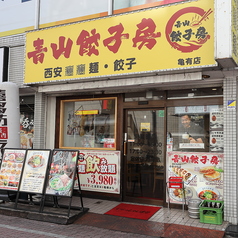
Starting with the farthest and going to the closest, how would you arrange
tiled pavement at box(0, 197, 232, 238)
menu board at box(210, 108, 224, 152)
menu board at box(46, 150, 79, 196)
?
menu board at box(210, 108, 224, 152)
menu board at box(46, 150, 79, 196)
tiled pavement at box(0, 197, 232, 238)

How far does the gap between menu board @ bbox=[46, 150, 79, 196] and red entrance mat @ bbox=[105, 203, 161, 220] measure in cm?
122

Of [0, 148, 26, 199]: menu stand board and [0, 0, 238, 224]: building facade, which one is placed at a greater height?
[0, 0, 238, 224]: building facade

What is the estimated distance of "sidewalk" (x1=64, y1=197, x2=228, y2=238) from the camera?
5375 mm

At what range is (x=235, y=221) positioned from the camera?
5809 millimetres

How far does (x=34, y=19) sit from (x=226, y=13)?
600cm

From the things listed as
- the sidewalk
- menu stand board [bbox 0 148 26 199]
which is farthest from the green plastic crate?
menu stand board [bbox 0 148 26 199]

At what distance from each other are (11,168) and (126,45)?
3.96 metres

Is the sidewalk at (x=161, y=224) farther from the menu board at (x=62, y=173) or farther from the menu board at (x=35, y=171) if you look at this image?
the menu board at (x=35, y=171)

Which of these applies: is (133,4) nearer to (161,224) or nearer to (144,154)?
(144,154)

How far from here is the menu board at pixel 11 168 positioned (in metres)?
6.75

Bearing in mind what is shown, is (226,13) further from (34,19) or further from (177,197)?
(34,19)

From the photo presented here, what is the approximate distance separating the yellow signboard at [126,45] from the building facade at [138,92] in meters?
0.02

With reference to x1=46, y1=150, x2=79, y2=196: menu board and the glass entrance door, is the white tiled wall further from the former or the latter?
x1=46, y1=150, x2=79, y2=196: menu board

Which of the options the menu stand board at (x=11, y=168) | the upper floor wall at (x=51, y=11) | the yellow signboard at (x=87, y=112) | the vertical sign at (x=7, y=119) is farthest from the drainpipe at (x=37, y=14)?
the menu stand board at (x=11, y=168)
